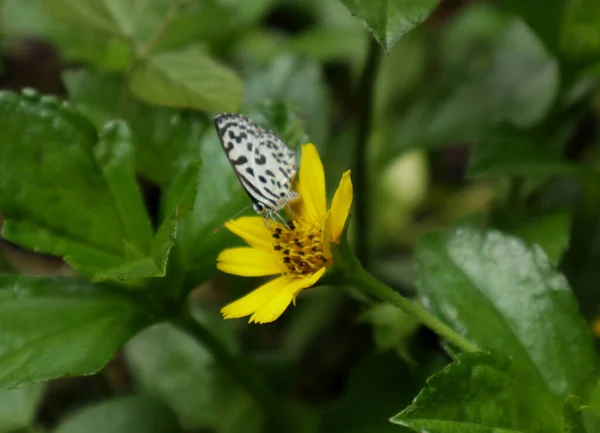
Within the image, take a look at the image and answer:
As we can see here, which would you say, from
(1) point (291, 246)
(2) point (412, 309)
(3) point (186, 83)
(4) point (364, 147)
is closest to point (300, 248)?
(1) point (291, 246)

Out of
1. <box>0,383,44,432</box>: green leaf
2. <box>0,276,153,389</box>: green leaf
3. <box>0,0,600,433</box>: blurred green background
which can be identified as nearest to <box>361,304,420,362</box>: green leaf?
<box>0,0,600,433</box>: blurred green background

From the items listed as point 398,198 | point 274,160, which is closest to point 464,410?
point 274,160

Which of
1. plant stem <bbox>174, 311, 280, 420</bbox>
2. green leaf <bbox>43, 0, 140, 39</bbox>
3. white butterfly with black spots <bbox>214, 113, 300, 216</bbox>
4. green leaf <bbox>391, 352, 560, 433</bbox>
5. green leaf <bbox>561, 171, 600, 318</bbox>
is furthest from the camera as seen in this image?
green leaf <bbox>561, 171, 600, 318</bbox>

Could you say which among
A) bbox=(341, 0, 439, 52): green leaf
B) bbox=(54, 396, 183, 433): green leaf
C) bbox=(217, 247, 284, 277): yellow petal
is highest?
bbox=(341, 0, 439, 52): green leaf

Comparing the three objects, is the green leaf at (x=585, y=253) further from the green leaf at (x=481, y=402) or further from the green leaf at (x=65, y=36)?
the green leaf at (x=65, y=36)

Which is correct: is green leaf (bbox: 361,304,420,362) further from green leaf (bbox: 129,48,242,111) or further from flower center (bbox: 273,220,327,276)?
green leaf (bbox: 129,48,242,111)

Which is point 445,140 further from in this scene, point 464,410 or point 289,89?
point 464,410

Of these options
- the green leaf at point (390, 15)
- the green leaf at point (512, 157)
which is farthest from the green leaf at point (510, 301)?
the green leaf at point (390, 15)

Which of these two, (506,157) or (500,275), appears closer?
(500,275)
